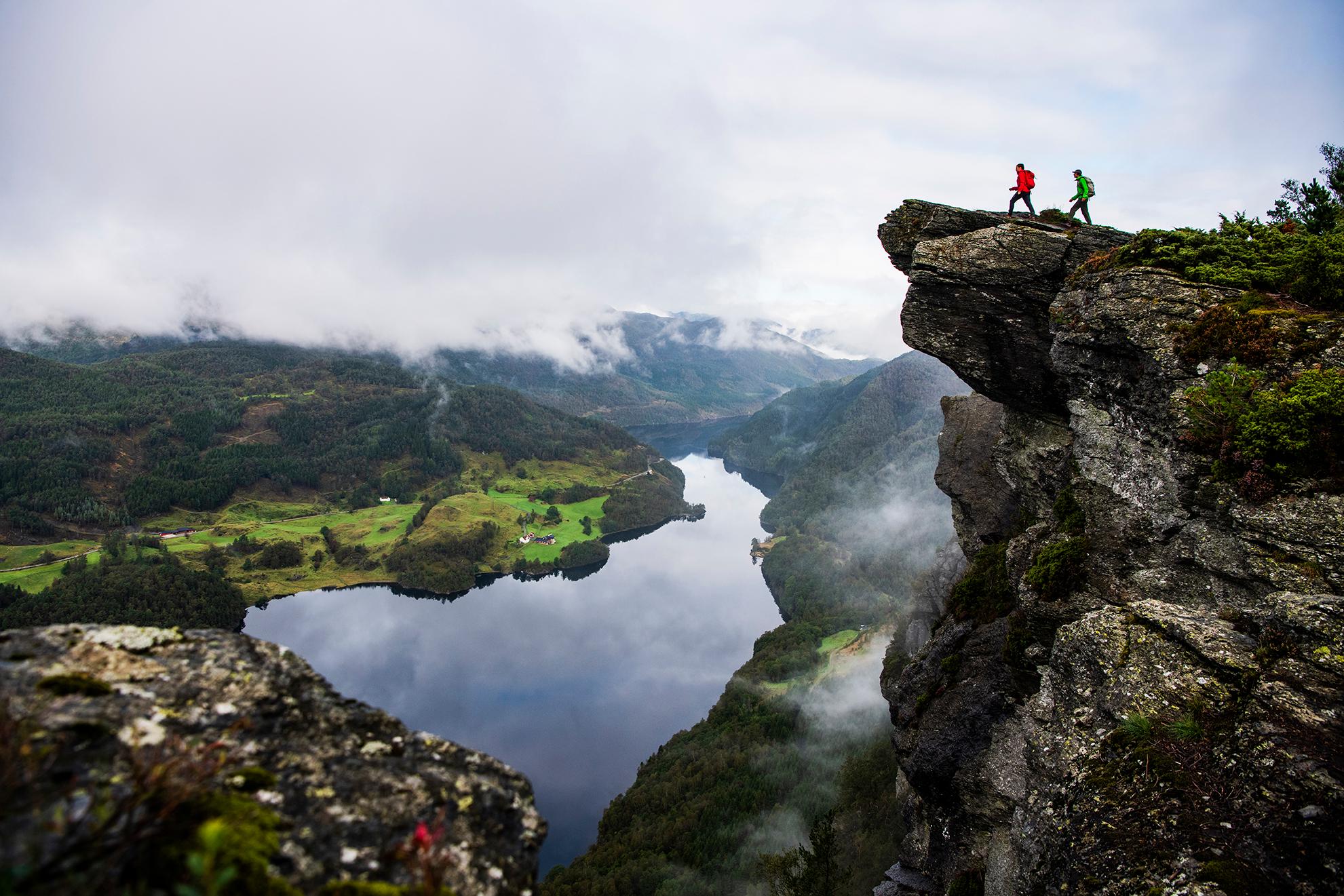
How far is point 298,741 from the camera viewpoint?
20.4ft

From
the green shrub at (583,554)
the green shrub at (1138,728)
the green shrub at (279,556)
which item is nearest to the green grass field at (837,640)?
the green shrub at (583,554)

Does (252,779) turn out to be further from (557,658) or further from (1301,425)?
(557,658)

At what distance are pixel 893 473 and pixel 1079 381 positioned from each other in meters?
176

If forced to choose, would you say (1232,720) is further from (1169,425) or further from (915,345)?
(915,345)

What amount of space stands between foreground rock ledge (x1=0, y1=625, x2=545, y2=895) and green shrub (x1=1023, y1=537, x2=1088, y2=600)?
1862 centimetres

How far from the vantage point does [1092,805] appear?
40.7 feet

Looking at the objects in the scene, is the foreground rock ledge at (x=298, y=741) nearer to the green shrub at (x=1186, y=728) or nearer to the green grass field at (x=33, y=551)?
the green shrub at (x=1186, y=728)

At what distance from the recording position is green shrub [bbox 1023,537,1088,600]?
61.5 feet

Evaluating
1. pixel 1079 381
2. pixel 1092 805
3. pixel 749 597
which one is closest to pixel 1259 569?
pixel 1092 805

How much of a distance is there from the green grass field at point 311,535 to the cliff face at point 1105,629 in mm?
148115

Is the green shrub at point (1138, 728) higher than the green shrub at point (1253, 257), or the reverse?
the green shrub at point (1253, 257)

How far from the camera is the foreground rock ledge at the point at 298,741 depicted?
5234mm

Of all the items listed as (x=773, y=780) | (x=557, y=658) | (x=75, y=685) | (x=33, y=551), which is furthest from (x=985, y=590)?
(x=33, y=551)

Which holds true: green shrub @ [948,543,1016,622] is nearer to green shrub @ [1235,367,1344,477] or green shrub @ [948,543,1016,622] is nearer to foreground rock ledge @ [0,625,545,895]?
green shrub @ [1235,367,1344,477]
